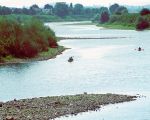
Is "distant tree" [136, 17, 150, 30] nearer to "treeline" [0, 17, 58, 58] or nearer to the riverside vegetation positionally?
the riverside vegetation

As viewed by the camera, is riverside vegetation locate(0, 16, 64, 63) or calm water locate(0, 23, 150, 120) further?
riverside vegetation locate(0, 16, 64, 63)

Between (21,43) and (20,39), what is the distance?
4.01 feet

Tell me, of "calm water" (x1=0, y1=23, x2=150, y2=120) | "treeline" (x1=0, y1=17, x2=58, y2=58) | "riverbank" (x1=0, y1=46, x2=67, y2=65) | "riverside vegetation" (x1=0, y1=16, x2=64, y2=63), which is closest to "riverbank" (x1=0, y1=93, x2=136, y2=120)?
"calm water" (x1=0, y1=23, x2=150, y2=120)

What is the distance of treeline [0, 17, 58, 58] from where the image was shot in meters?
83.2

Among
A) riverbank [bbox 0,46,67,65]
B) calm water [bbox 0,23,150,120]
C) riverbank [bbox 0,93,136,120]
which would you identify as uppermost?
riverbank [bbox 0,93,136,120]

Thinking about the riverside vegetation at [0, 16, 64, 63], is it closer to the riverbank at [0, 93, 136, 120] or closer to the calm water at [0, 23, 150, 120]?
the calm water at [0, 23, 150, 120]

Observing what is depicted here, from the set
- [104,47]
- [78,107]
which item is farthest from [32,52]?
[78,107]

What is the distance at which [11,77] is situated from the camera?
63781 mm

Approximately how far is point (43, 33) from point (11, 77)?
35.1m

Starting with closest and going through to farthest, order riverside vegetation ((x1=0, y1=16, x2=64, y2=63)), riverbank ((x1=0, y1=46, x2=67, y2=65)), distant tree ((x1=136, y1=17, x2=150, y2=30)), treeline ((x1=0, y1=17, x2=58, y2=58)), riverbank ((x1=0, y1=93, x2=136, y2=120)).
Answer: riverbank ((x1=0, y1=93, x2=136, y2=120)) → riverbank ((x1=0, y1=46, x2=67, y2=65)) → riverside vegetation ((x1=0, y1=16, x2=64, y2=63)) → treeline ((x1=0, y1=17, x2=58, y2=58)) → distant tree ((x1=136, y1=17, x2=150, y2=30))

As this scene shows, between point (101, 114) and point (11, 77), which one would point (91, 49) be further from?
point (101, 114)

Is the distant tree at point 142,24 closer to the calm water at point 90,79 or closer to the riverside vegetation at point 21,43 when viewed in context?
the riverside vegetation at point 21,43

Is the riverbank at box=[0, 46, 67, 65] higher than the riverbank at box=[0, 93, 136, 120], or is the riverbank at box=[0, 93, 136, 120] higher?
the riverbank at box=[0, 93, 136, 120]

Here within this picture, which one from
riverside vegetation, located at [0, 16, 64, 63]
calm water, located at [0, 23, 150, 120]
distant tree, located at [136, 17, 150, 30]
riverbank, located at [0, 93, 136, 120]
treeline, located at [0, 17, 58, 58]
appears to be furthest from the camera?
distant tree, located at [136, 17, 150, 30]
